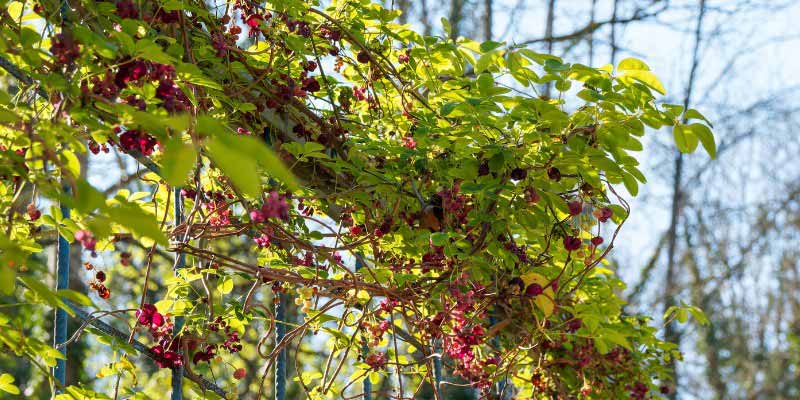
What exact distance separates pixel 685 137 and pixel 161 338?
3.51 feet

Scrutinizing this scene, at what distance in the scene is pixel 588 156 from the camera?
1.52 m

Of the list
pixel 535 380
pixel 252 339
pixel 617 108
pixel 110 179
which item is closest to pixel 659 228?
pixel 252 339

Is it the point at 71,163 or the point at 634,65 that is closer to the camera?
the point at 71,163

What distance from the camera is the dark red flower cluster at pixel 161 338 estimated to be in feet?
4.80

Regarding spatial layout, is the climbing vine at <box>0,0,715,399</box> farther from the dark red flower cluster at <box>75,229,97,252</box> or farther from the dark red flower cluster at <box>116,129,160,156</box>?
the dark red flower cluster at <box>75,229,97,252</box>

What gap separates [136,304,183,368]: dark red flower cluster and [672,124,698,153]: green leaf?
3.31ft

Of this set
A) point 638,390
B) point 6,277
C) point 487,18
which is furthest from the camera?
point 487,18

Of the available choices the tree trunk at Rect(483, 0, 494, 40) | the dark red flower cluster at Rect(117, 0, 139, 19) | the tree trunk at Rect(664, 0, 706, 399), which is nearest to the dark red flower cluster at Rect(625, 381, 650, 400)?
the dark red flower cluster at Rect(117, 0, 139, 19)

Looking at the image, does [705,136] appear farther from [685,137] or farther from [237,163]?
[237,163]

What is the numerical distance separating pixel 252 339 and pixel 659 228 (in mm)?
4620

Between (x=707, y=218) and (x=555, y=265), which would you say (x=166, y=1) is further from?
(x=707, y=218)

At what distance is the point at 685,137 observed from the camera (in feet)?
4.49

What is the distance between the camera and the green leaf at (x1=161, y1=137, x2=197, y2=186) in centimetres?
66

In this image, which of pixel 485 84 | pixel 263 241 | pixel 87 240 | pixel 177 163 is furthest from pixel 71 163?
pixel 485 84
